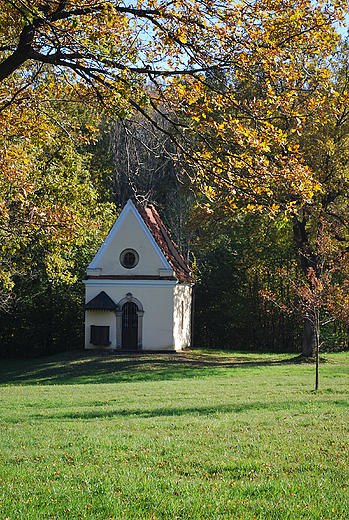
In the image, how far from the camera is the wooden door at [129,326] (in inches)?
1146

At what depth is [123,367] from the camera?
23.7 m

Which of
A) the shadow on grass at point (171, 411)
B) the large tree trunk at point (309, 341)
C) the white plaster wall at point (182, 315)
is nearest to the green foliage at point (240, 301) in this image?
the white plaster wall at point (182, 315)

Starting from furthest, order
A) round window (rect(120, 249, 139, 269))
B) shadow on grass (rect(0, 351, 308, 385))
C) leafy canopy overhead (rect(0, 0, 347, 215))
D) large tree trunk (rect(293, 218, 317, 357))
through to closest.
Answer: round window (rect(120, 249, 139, 269))
large tree trunk (rect(293, 218, 317, 357))
shadow on grass (rect(0, 351, 308, 385))
leafy canopy overhead (rect(0, 0, 347, 215))

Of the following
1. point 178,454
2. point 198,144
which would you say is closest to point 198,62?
point 198,144

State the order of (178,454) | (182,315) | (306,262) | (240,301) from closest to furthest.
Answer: (178,454), (306,262), (182,315), (240,301)

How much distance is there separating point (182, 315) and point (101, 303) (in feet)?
17.7

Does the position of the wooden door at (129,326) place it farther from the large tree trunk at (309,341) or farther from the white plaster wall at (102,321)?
the large tree trunk at (309,341)

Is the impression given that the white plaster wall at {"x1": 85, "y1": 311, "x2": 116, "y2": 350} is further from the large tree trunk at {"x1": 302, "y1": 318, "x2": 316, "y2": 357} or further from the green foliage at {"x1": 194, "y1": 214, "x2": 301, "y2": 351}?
the large tree trunk at {"x1": 302, "y1": 318, "x2": 316, "y2": 357}

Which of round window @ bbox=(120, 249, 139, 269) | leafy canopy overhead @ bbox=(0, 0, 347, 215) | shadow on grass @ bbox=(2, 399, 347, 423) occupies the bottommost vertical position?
shadow on grass @ bbox=(2, 399, 347, 423)

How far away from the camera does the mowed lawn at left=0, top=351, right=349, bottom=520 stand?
541cm

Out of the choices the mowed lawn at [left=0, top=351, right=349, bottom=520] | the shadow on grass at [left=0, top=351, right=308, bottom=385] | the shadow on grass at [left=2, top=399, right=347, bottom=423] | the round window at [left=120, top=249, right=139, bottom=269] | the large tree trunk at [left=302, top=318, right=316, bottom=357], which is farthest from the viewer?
the round window at [left=120, top=249, right=139, bottom=269]

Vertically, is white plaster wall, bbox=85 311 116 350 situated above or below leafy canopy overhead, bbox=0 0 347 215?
below

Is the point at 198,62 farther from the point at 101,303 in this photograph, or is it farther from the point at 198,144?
the point at 101,303

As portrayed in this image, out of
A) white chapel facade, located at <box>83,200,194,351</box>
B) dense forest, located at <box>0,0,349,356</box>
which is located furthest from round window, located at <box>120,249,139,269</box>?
dense forest, located at <box>0,0,349,356</box>
